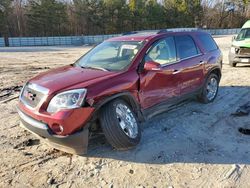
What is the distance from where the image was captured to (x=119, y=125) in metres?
3.95

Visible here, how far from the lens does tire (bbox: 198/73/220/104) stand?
6.32 metres

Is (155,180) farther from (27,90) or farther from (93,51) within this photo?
(93,51)

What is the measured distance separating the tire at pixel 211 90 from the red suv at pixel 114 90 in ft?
1.45

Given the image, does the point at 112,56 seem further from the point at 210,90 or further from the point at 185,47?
the point at 210,90

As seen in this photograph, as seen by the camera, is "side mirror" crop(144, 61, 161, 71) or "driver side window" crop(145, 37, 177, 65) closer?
"side mirror" crop(144, 61, 161, 71)

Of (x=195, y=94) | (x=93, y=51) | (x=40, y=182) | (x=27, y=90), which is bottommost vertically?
(x=40, y=182)

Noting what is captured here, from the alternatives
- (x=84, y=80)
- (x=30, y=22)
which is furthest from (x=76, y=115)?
(x=30, y=22)

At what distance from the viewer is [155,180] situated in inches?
137

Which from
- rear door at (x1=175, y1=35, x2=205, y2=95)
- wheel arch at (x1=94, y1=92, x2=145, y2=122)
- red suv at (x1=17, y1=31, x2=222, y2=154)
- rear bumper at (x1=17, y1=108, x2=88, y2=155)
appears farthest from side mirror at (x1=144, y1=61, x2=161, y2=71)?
rear bumper at (x1=17, y1=108, x2=88, y2=155)

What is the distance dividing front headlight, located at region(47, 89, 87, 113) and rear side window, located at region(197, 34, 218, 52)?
11.5 feet

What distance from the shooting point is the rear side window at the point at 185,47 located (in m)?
5.41

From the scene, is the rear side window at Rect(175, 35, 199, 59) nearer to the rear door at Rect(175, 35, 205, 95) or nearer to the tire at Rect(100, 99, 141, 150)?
the rear door at Rect(175, 35, 205, 95)

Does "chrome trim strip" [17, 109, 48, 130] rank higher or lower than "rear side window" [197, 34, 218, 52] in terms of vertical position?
lower

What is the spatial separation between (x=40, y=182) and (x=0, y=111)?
3.29 metres
